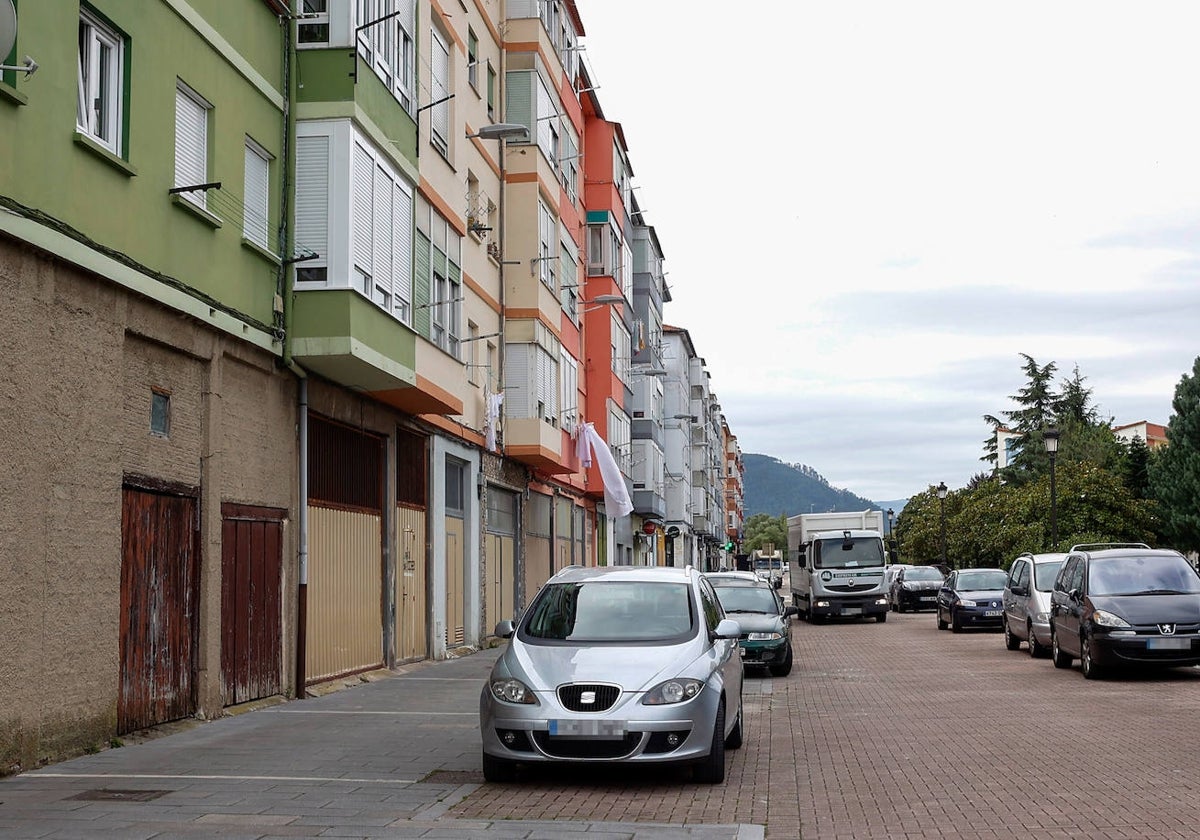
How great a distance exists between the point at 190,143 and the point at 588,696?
7.85 metres

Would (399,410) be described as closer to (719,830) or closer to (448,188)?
(448,188)

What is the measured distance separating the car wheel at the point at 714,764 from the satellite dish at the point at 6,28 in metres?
6.68

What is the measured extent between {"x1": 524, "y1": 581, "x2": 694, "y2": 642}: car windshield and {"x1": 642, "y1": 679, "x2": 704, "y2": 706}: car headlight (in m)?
0.83

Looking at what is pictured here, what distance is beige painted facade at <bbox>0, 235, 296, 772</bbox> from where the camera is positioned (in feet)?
35.9

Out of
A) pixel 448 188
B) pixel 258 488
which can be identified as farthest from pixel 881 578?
pixel 258 488

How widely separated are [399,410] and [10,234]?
465 inches

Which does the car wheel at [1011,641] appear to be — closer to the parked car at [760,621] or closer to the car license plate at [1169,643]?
the parked car at [760,621]

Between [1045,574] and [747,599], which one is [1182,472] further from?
[747,599]

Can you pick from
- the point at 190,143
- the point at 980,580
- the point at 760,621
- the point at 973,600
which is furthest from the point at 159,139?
the point at 980,580

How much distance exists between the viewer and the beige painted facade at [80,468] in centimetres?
1093

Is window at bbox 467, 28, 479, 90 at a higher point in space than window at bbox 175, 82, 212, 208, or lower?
higher

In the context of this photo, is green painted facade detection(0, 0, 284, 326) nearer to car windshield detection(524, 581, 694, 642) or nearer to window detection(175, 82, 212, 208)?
window detection(175, 82, 212, 208)

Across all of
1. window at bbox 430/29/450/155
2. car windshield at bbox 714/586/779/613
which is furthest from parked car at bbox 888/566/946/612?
window at bbox 430/29/450/155

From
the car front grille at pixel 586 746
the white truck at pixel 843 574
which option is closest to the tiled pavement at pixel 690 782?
the car front grille at pixel 586 746
